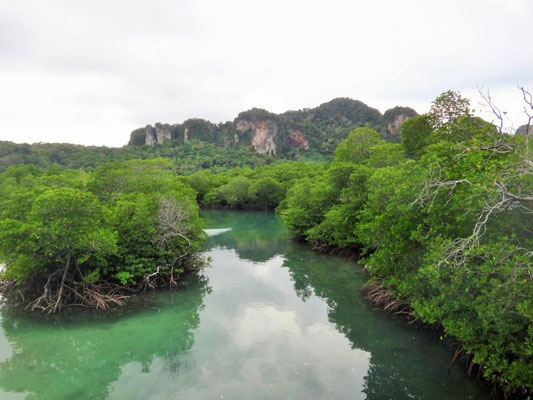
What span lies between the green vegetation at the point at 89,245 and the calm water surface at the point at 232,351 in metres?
1.31

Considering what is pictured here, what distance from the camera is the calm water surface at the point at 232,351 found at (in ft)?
35.0

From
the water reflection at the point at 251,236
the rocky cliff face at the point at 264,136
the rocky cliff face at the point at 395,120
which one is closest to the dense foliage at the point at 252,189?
the water reflection at the point at 251,236

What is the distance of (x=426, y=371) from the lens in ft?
37.6

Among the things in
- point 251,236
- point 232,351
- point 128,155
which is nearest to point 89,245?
point 232,351

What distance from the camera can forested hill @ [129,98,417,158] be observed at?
127188 mm

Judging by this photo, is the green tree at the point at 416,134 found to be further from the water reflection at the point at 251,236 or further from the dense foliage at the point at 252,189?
the dense foliage at the point at 252,189

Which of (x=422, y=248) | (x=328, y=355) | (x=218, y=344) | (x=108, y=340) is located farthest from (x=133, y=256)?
(x=422, y=248)

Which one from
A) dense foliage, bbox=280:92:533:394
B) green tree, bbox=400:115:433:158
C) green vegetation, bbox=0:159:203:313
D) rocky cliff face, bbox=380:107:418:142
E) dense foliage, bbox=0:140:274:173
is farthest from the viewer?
rocky cliff face, bbox=380:107:418:142

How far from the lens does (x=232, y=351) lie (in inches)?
514

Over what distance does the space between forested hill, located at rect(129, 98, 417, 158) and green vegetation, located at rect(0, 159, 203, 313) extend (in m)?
107

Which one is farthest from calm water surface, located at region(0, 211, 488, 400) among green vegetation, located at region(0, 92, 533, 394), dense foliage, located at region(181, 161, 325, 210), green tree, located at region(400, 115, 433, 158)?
dense foliage, located at region(181, 161, 325, 210)

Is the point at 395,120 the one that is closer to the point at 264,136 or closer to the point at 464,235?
the point at 264,136

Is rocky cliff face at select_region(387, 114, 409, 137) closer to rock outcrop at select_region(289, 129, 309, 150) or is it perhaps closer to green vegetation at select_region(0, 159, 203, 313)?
rock outcrop at select_region(289, 129, 309, 150)

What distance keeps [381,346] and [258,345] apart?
464 cm
